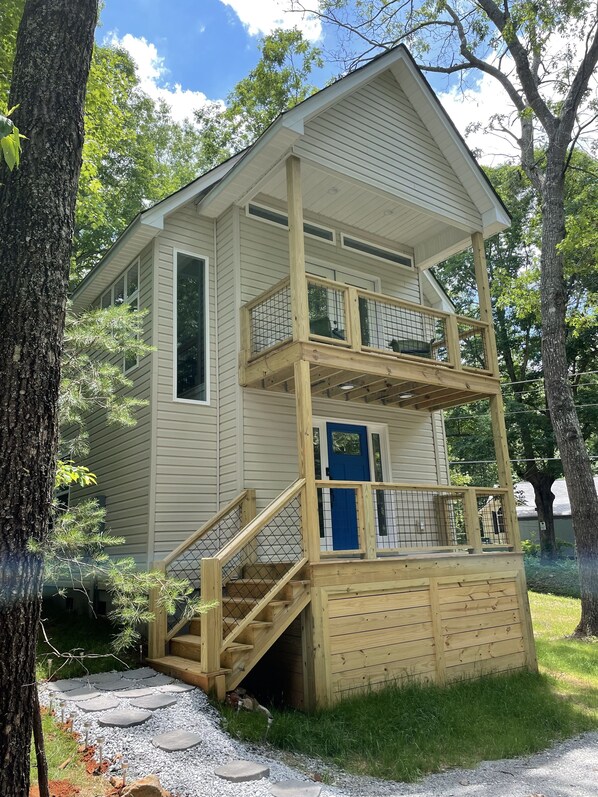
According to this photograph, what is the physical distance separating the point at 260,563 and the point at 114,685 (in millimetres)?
2592

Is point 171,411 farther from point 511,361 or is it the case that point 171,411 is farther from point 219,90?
point 511,361

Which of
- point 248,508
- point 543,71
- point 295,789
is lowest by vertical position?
point 295,789

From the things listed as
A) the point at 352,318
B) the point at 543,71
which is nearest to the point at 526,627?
the point at 352,318

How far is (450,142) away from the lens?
9945 millimetres

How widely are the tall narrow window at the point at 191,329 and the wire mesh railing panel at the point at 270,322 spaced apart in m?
0.85

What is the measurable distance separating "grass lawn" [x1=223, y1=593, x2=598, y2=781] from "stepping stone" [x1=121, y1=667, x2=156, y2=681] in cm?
129

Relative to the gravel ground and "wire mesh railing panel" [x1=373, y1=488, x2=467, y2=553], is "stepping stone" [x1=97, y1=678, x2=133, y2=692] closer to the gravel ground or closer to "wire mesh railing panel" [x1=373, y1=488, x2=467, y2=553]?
the gravel ground

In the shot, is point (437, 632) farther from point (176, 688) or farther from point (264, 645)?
point (176, 688)

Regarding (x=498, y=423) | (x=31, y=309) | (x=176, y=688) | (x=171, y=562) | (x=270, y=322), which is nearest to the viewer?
(x=31, y=309)

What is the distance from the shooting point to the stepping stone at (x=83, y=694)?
17.8 ft

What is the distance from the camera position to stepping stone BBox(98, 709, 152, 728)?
15.5 feet

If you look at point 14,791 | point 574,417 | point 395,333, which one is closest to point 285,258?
point 395,333

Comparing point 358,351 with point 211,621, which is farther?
point 358,351

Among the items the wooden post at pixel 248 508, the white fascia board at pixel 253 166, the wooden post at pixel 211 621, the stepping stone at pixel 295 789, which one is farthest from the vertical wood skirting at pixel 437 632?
the white fascia board at pixel 253 166
